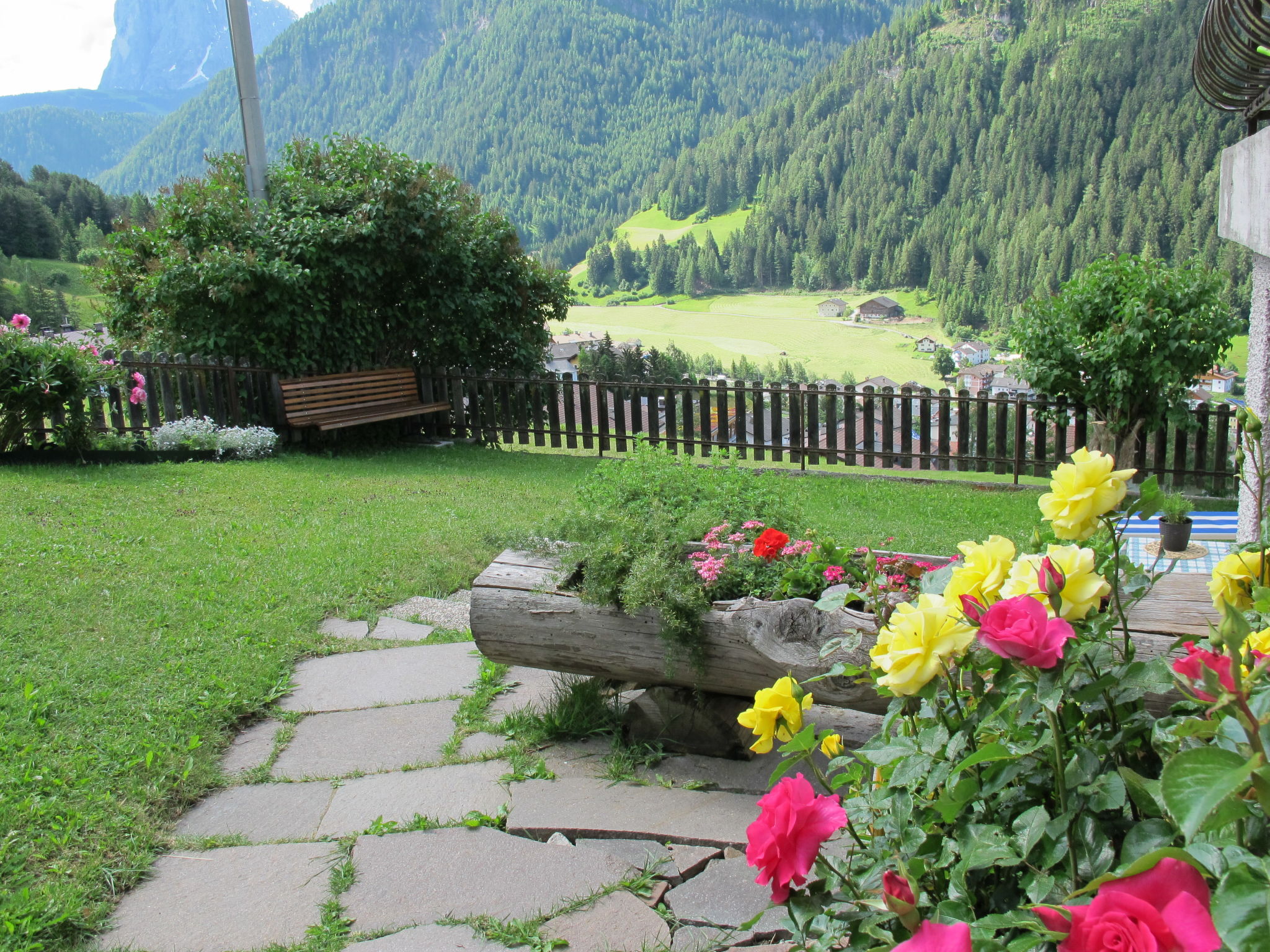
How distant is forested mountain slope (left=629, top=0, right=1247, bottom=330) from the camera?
32.9m

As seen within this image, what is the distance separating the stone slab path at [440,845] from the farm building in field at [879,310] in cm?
2887

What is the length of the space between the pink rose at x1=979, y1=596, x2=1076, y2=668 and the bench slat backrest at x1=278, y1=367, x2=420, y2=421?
10023 mm

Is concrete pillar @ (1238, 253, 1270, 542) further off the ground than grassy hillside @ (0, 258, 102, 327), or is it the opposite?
grassy hillside @ (0, 258, 102, 327)

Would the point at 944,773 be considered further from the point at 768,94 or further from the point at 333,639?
the point at 768,94

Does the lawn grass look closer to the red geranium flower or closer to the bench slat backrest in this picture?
the red geranium flower

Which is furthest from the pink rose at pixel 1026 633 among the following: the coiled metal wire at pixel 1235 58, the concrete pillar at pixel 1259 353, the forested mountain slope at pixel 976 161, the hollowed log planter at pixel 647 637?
the forested mountain slope at pixel 976 161

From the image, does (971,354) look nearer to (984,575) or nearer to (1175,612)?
(1175,612)

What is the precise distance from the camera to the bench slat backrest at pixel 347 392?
1007cm

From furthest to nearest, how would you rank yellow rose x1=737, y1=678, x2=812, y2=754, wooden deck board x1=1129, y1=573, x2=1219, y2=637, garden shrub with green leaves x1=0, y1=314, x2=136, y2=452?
garden shrub with green leaves x1=0, y1=314, x2=136, y2=452 < wooden deck board x1=1129, y1=573, x2=1219, y2=637 < yellow rose x1=737, y1=678, x2=812, y2=754

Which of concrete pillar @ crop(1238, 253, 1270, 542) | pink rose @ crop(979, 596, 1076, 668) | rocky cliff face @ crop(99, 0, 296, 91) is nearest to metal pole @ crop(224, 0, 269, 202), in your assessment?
concrete pillar @ crop(1238, 253, 1270, 542)

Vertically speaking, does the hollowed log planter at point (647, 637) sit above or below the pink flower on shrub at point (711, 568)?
below

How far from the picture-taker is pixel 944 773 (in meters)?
1.16

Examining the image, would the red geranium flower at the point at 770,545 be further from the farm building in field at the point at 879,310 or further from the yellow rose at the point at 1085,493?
the farm building in field at the point at 879,310

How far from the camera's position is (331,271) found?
10531mm
